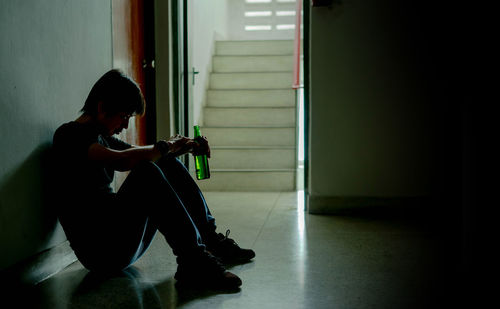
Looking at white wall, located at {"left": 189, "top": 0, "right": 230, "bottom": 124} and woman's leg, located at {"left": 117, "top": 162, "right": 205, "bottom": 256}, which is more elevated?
white wall, located at {"left": 189, "top": 0, "right": 230, "bottom": 124}

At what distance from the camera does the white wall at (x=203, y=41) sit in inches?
196

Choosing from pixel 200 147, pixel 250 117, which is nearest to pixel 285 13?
pixel 250 117

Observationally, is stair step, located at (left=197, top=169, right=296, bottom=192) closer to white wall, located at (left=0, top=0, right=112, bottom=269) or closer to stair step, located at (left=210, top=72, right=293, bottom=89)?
stair step, located at (left=210, top=72, right=293, bottom=89)

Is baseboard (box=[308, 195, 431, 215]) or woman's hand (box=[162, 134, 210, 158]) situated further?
baseboard (box=[308, 195, 431, 215])

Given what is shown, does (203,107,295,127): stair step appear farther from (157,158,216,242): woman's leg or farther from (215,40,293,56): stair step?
(157,158,216,242): woman's leg

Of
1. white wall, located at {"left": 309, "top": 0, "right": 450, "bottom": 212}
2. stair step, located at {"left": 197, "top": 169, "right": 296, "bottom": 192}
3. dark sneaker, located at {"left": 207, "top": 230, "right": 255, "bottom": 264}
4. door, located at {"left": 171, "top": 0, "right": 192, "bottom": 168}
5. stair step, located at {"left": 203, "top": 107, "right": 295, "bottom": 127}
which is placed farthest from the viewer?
stair step, located at {"left": 203, "top": 107, "right": 295, "bottom": 127}

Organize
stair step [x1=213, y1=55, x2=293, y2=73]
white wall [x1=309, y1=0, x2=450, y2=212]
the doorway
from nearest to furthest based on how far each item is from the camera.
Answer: white wall [x1=309, y1=0, x2=450, y2=212] → the doorway → stair step [x1=213, y1=55, x2=293, y2=73]

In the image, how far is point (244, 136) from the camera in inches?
198

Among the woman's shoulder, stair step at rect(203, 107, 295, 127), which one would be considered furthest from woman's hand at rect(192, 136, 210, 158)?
stair step at rect(203, 107, 295, 127)

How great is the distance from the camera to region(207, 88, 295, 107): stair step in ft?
17.5

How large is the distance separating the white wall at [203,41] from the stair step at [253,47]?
142mm

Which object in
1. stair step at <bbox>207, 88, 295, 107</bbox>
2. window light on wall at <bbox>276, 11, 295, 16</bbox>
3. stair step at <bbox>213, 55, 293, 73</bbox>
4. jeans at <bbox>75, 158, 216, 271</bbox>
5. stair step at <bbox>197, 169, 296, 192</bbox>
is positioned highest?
window light on wall at <bbox>276, 11, 295, 16</bbox>

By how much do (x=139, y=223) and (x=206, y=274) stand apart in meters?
0.29

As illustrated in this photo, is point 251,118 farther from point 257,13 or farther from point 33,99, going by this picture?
point 33,99
